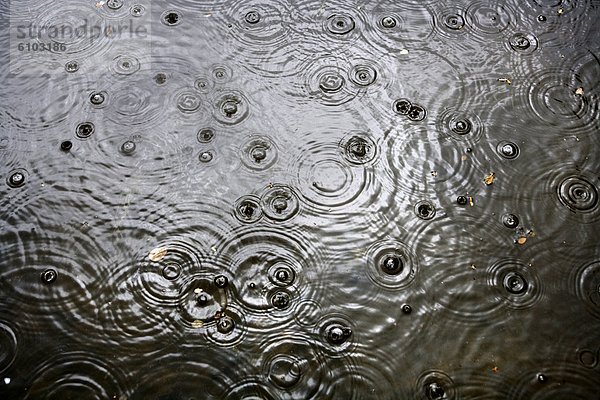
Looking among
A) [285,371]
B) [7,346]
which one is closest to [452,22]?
[285,371]

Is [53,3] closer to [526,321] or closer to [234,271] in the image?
[234,271]

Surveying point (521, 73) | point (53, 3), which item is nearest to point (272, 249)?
point (521, 73)

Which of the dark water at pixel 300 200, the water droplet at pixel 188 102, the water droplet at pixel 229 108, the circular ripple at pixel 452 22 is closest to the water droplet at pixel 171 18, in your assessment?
the dark water at pixel 300 200

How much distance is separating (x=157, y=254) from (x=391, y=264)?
101 cm

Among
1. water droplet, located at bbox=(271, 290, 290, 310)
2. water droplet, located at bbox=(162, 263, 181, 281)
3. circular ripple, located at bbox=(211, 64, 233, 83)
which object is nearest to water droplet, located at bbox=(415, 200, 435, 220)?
water droplet, located at bbox=(271, 290, 290, 310)

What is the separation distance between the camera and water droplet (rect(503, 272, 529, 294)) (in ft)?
7.02

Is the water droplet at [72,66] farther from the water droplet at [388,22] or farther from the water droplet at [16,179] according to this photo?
the water droplet at [388,22]

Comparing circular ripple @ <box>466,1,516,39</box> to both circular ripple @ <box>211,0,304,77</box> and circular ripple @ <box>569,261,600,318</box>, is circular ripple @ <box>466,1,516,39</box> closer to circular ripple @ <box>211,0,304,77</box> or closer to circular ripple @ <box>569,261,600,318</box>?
circular ripple @ <box>211,0,304,77</box>

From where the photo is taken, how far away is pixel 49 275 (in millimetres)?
2213

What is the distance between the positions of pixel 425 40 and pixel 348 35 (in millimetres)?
424

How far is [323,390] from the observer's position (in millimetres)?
1932

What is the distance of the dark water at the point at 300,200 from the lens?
78.8 inches

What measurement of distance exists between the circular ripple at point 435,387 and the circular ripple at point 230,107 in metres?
1.47

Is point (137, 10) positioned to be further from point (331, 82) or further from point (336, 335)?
point (336, 335)
